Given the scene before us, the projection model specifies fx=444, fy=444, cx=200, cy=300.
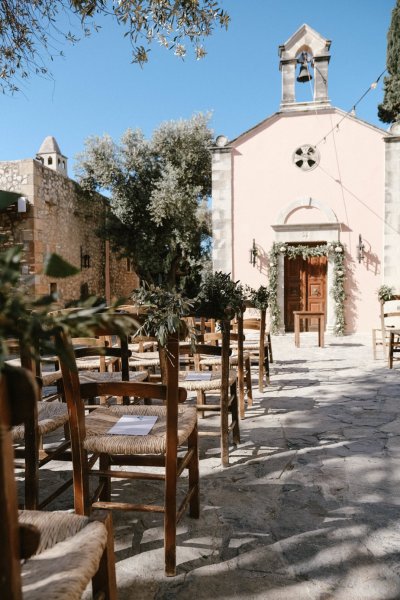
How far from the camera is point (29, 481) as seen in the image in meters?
1.83

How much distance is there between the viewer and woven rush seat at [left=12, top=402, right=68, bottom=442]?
6.14 ft

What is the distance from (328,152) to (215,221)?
3221 millimetres

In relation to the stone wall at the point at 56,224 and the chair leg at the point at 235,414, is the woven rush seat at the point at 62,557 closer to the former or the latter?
the chair leg at the point at 235,414

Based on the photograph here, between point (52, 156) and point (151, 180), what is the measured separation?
16.1ft

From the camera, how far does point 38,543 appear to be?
2.36ft

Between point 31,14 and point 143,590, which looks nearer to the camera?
Result: point 143,590

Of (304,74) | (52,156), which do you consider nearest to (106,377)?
(304,74)

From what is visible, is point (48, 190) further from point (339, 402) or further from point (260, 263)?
point (339, 402)

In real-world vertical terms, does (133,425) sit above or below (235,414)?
above

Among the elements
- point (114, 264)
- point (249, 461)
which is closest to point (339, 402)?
point (249, 461)

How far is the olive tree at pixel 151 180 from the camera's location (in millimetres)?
13078

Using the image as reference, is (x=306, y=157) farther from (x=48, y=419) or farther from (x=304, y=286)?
(x=48, y=419)

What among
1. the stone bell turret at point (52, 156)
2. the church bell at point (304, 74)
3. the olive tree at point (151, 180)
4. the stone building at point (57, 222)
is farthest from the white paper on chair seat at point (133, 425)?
the stone bell turret at point (52, 156)

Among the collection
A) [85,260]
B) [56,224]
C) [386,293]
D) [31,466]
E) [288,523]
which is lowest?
[288,523]
